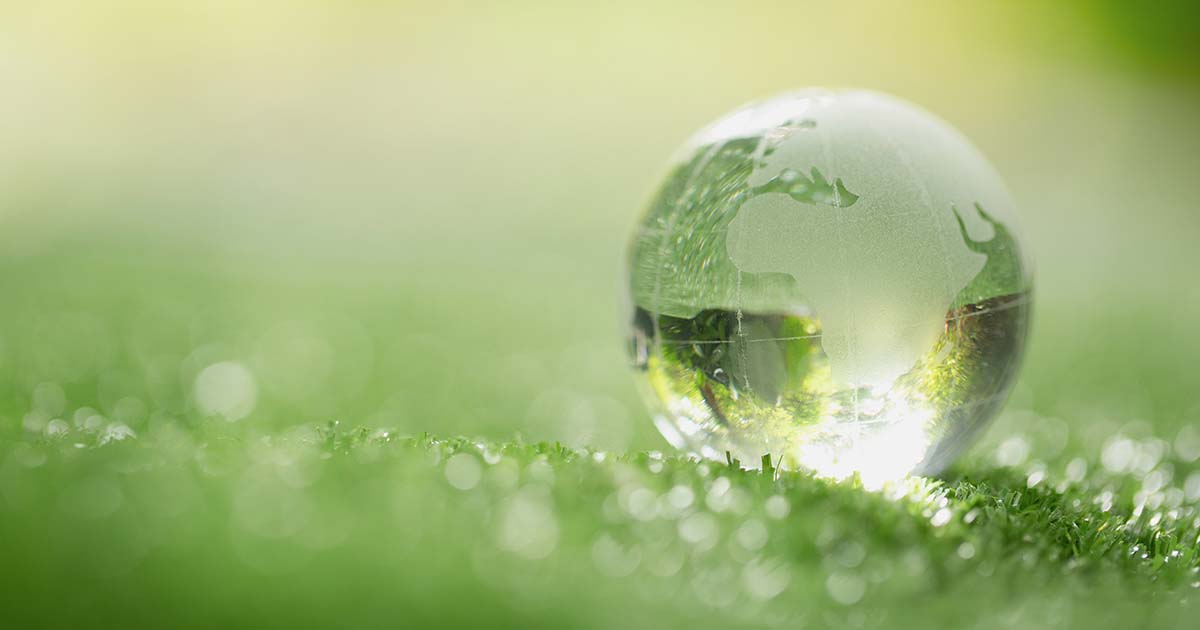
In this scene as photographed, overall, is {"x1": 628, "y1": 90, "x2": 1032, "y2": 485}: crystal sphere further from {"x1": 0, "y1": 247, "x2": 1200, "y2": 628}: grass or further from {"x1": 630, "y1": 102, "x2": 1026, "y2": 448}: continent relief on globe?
{"x1": 0, "y1": 247, "x2": 1200, "y2": 628}: grass

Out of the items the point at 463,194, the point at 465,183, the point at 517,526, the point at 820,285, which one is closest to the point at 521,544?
the point at 517,526

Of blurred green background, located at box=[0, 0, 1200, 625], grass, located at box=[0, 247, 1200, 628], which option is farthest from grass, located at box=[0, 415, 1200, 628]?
blurred green background, located at box=[0, 0, 1200, 625]

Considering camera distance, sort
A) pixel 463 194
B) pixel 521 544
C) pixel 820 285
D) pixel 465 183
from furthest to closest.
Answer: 1. pixel 465 183
2. pixel 463 194
3. pixel 820 285
4. pixel 521 544

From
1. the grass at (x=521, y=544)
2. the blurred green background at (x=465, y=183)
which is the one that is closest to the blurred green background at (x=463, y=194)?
the blurred green background at (x=465, y=183)

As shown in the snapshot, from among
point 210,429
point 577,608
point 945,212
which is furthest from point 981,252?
point 210,429

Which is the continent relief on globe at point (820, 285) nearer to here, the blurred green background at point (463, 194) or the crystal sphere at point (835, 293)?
the crystal sphere at point (835, 293)

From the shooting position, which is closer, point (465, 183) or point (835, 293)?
point (835, 293)

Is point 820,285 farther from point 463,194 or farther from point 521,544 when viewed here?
point 463,194
